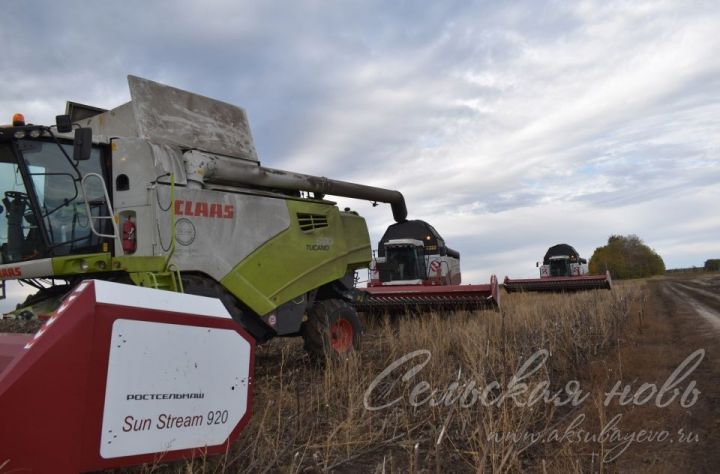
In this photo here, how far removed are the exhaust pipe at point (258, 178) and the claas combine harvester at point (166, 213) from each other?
16mm

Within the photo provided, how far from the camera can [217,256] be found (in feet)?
17.7

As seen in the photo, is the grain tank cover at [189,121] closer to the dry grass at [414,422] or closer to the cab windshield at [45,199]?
the cab windshield at [45,199]

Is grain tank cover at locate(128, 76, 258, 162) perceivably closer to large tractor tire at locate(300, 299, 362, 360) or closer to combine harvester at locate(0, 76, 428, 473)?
combine harvester at locate(0, 76, 428, 473)

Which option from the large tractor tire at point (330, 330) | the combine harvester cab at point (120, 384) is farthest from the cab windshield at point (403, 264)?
the combine harvester cab at point (120, 384)

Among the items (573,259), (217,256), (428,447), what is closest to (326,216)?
(217,256)

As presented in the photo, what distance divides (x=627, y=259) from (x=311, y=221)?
84346 millimetres

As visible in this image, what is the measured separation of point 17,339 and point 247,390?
55.3 inches

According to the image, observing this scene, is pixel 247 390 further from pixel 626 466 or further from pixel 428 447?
pixel 626 466

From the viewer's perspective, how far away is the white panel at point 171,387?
242 cm

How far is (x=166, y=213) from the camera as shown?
198 inches

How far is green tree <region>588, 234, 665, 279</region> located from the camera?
258 ft

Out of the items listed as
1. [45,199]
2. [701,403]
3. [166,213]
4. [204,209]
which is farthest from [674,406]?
[45,199]

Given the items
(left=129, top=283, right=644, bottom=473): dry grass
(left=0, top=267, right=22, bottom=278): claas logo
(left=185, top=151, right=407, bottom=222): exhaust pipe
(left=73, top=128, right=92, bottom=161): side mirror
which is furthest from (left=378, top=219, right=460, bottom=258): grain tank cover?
(left=73, top=128, right=92, bottom=161): side mirror

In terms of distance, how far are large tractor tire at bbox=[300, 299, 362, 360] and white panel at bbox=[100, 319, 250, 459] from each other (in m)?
3.38
